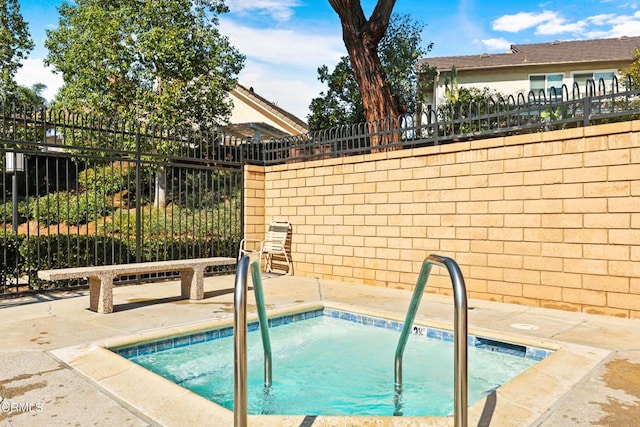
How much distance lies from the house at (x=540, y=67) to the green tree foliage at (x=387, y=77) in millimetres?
3202

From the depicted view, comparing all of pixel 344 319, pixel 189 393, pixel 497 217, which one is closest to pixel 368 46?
pixel 497 217

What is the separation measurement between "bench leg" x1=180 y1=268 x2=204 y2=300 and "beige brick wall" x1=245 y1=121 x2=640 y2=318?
238cm

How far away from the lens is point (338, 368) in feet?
12.4

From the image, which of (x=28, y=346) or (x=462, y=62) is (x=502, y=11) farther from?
(x=28, y=346)

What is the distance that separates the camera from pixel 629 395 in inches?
103

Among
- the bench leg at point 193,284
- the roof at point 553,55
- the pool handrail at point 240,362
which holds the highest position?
the roof at point 553,55

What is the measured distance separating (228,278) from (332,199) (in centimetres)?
215

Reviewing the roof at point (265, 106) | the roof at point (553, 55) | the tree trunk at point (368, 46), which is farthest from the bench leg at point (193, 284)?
the roof at point (553, 55)

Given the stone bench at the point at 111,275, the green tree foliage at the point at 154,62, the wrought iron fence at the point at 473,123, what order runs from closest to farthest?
1. the stone bench at the point at 111,275
2. the wrought iron fence at the point at 473,123
3. the green tree foliage at the point at 154,62

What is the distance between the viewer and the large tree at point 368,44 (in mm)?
9617

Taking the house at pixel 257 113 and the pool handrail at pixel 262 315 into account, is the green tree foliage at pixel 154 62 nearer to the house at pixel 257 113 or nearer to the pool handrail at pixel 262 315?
the house at pixel 257 113

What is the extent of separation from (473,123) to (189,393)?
5.11 m

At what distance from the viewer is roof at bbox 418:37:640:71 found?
63.3 ft

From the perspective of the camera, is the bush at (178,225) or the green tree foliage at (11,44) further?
the green tree foliage at (11,44)
